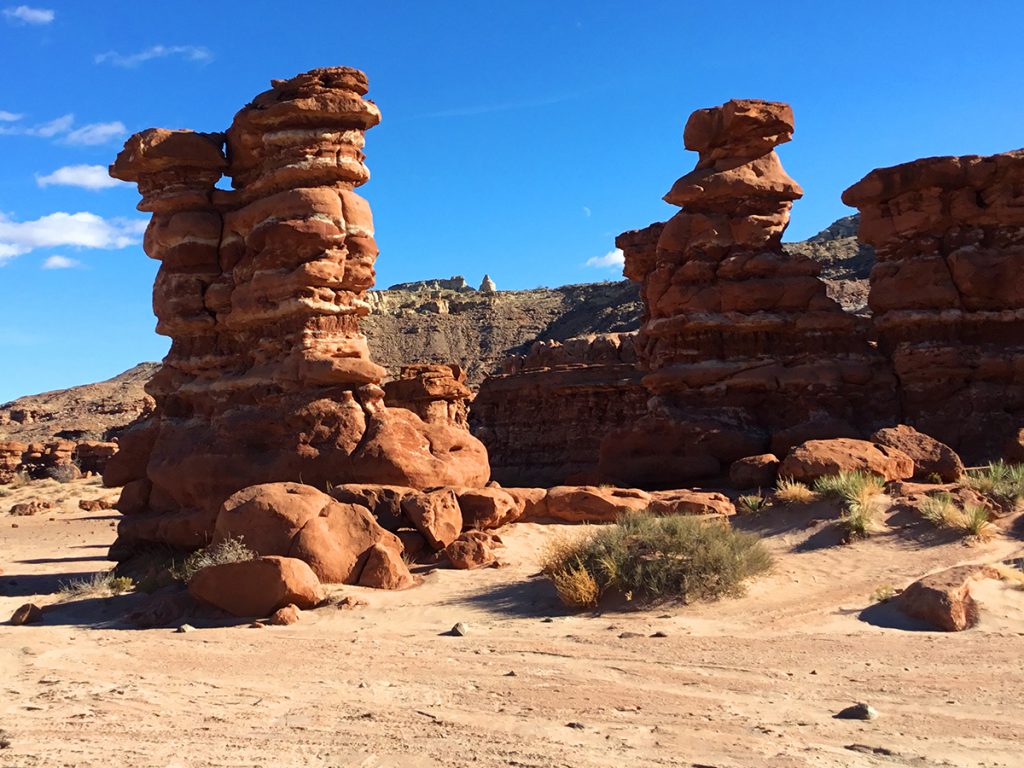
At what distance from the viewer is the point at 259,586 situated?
901cm

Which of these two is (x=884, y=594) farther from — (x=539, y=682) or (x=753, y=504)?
(x=753, y=504)

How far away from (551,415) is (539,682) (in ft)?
71.5

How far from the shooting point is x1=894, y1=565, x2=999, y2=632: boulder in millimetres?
7293

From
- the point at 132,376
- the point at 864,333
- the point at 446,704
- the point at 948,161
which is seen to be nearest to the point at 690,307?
the point at 864,333

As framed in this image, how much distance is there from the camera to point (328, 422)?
1244 centimetres

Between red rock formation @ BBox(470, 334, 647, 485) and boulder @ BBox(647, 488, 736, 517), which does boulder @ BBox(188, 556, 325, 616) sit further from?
red rock formation @ BBox(470, 334, 647, 485)

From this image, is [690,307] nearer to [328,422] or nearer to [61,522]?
[328,422]

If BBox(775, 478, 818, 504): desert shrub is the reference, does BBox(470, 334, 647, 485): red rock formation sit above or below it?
above

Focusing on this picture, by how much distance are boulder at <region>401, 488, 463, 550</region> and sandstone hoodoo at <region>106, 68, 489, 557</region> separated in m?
0.74

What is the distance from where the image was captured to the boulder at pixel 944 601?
23.9ft

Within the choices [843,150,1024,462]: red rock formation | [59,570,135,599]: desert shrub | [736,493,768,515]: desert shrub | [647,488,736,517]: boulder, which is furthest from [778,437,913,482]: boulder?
[59,570,135,599]: desert shrub

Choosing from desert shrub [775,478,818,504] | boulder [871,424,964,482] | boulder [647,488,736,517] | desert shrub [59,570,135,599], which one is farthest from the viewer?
boulder [871,424,964,482]

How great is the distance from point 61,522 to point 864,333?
19.8m

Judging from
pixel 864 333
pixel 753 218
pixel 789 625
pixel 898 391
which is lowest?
pixel 789 625
